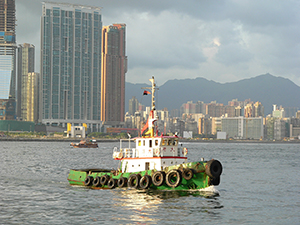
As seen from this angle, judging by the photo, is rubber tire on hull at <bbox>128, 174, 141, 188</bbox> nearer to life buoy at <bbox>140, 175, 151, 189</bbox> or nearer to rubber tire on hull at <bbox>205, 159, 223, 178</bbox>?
life buoy at <bbox>140, 175, 151, 189</bbox>

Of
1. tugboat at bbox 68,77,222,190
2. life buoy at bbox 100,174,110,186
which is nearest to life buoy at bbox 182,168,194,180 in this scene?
tugboat at bbox 68,77,222,190

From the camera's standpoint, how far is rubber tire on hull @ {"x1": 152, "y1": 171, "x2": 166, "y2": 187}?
1336 inches

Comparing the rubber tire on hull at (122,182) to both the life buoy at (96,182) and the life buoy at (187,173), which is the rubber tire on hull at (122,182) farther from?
the life buoy at (187,173)

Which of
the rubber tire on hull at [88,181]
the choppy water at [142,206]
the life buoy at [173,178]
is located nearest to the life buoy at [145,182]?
the choppy water at [142,206]

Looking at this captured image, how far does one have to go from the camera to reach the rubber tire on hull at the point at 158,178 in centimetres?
3394

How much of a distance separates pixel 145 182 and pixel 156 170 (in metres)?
1.44

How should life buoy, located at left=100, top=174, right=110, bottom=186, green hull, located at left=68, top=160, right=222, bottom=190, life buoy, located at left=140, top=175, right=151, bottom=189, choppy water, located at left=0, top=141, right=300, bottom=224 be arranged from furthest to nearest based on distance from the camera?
life buoy, located at left=100, top=174, right=110, bottom=186
life buoy, located at left=140, top=175, right=151, bottom=189
green hull, located at left=68, top=160, right=222, bottom=190
choppy water, located at left=0, top=141, right=300, bottom=224

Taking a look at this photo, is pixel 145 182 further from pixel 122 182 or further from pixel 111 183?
pixel 111 183

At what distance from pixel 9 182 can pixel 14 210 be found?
17449 mm

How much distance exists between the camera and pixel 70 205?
104 feet

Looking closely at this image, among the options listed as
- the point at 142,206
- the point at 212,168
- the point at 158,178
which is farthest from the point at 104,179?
the point at 212,168

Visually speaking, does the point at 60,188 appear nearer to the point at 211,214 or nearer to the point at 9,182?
the point at 9,182

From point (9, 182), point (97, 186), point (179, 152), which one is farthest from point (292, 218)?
point (9, 182)

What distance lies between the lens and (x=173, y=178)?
33.9 m
